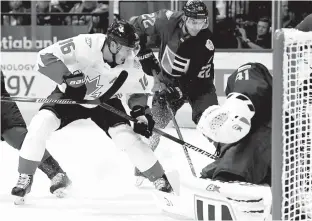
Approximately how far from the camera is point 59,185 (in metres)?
3.28

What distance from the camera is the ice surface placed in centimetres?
293

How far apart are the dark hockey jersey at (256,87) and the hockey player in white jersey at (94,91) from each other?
2.37ft

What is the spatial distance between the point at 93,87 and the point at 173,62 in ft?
2.45

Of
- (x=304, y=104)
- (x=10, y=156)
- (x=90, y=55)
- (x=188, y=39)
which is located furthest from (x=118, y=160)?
(x=304, y=104)

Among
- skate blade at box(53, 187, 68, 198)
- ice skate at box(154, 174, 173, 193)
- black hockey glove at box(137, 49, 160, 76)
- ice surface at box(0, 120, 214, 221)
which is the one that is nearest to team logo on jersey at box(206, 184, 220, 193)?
ice surface at box(0, 120, 214, 221)

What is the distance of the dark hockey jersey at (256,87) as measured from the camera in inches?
90.7

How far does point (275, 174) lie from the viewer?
6.54ft

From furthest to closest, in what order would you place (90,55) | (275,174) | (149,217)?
(90,55) → (149,217) → (275,174)

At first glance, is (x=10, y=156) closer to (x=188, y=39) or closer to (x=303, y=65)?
(x=188, y=39)

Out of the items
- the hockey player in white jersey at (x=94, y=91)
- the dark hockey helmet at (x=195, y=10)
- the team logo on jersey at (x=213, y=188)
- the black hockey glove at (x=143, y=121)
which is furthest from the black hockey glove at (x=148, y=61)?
the team logo on jersey at (x=213, y=188)

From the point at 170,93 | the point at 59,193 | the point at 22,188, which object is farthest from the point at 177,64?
the point at 22,188

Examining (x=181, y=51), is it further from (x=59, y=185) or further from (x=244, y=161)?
(x=244, y=161)

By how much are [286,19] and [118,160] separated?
86.0 inches

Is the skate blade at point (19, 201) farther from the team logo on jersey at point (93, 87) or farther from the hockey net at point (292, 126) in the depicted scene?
the hockey net at point (292, 126)
